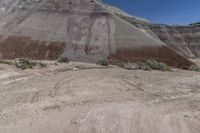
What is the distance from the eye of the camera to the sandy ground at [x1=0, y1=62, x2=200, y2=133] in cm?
1187

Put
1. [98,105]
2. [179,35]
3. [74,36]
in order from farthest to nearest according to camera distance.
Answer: [179,35] → [74,36] → [98,105]

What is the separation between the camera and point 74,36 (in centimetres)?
5181

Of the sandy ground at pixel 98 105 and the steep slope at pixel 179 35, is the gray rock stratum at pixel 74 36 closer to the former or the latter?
the sandy ground at pixel 98 105

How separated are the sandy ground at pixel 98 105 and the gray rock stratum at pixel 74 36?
2552 cm

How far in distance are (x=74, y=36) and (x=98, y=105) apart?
125 ft

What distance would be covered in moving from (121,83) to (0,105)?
739 centimetres

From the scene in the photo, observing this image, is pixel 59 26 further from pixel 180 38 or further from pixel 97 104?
pixel 180 38

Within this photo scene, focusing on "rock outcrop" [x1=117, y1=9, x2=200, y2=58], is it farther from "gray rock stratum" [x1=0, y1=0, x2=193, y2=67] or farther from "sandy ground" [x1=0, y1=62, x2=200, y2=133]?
"sandy ground" [x1=0, y1=62, x2=200, y2=133]

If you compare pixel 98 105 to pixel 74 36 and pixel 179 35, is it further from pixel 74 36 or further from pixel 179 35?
pixel 179 35

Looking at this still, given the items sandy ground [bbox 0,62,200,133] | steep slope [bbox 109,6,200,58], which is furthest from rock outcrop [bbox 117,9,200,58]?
sandy ground [bbox 0,62,200,133]

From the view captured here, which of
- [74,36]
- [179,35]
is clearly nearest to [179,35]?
[179,35]

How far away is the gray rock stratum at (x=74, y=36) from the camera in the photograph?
159 ft

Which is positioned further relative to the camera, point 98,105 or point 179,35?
point 179,35

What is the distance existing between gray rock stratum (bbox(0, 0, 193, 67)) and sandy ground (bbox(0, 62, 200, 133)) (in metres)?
25.5
